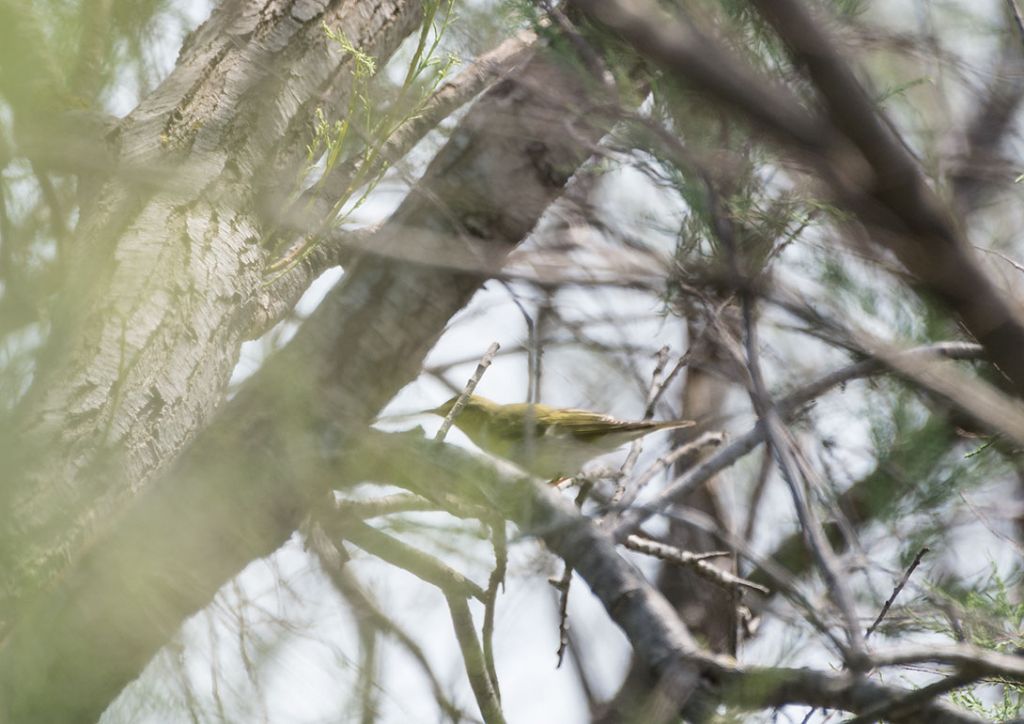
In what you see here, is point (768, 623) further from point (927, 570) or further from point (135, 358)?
point (135, 358)

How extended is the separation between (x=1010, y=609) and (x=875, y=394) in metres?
0.76

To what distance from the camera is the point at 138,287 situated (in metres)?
2.73

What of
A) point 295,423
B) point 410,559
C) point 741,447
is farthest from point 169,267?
point 741,447

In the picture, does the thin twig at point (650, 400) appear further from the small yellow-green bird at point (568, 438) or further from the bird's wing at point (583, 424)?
the bird's wing at point (583, 424)

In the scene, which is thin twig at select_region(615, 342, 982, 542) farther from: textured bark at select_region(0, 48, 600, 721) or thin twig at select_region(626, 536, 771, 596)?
textured bark at select_region(0, 48, 600, 721)

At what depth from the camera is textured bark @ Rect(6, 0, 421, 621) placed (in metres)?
2.33

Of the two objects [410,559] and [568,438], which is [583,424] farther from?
[410,559]

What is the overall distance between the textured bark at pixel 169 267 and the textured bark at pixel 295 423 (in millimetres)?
135

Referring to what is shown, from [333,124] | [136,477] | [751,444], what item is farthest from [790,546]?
[136,477]

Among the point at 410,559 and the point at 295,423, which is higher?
the point at 295,423

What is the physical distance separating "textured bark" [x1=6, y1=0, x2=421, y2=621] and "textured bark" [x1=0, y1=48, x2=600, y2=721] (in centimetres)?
14

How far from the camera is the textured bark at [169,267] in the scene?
2334 mm

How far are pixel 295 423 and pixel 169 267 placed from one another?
66cm

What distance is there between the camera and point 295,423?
3186 millimetres
